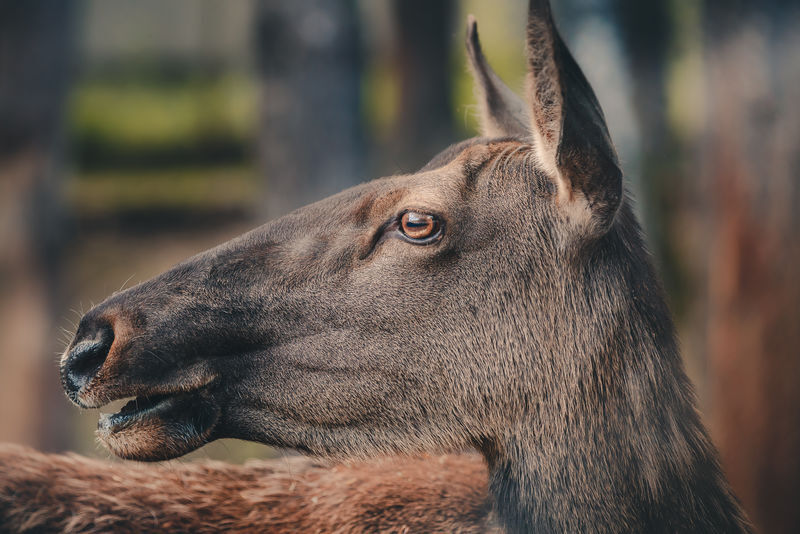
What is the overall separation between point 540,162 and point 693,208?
965cm

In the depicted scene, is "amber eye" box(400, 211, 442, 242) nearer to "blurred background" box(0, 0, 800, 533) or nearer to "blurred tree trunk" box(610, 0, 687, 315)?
"blurred background" box(0, 0, 800, 533)

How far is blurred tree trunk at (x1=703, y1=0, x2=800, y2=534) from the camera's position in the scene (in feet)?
21.4

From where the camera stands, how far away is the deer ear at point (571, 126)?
292 cm

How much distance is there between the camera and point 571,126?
2.97m

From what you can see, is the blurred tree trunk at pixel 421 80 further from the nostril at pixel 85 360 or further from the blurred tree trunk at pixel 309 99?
the nostril at pixel 85 360

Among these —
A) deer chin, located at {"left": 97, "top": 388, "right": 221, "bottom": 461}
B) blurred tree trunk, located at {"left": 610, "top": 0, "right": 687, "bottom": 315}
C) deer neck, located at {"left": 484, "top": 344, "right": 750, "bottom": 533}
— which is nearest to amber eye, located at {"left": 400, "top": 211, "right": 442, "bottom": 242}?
deer neck, located at {"left": 484, "top": 344, "right": 750, "bottom": 533}

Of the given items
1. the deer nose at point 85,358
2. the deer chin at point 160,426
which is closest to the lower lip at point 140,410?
the deer chin at point 160,426

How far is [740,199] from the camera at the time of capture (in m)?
6.89

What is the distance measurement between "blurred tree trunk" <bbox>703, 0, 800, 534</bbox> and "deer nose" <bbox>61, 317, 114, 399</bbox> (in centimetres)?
520

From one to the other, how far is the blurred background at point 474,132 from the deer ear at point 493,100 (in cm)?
15

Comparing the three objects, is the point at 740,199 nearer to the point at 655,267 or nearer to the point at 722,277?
the point at 722,277

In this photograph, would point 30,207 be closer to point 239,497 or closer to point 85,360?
point 239,497

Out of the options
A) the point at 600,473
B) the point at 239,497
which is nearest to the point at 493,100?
the point at 600,473

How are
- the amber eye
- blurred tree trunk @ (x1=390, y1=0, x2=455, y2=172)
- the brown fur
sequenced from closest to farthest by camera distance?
the amber eye < the brown fur < blurred tree trunk @ (x1=390, y1=0, x2=455, y2=172)
